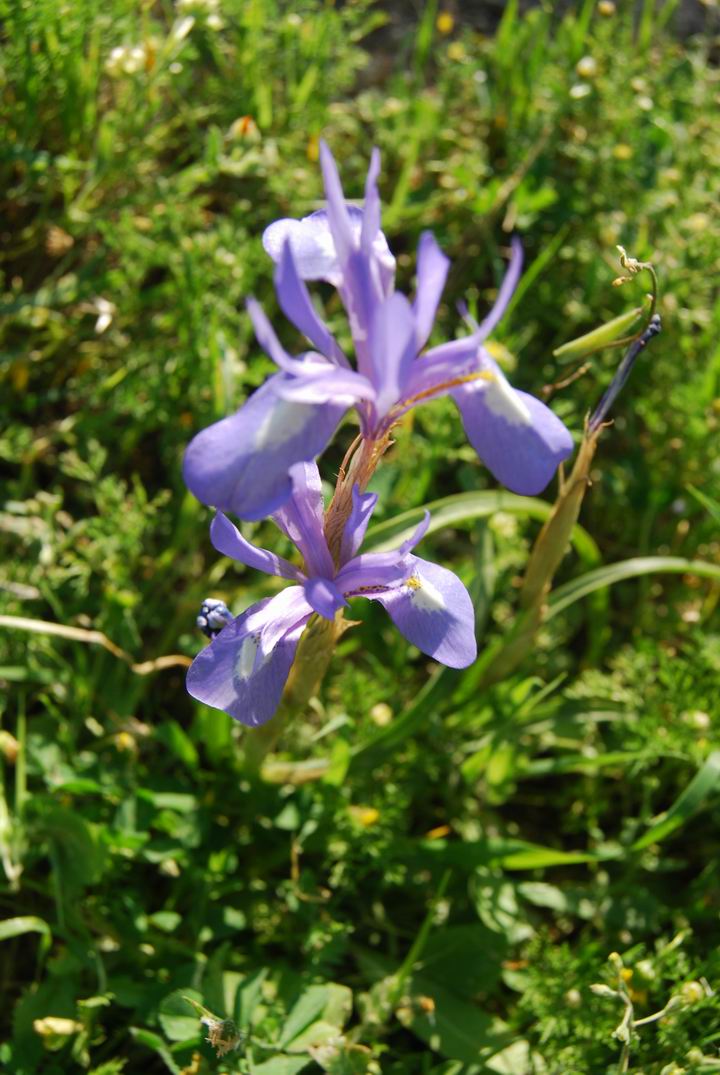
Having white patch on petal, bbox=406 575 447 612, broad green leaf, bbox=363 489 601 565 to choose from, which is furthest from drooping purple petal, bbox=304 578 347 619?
broad green leaf, bbox=363 489 601 565

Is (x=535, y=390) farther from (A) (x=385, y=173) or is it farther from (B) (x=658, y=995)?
(B) (x=658, y=995)

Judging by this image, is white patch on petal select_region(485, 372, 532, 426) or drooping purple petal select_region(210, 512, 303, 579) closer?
white patch on petal select_region(485, 372, 532, 426)

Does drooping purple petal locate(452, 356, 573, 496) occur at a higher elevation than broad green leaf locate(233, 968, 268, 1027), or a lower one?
higher

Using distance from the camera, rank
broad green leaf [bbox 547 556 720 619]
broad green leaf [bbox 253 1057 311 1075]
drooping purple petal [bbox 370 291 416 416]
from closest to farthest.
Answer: drooping purple petal [bbox 370 291 416 416] < broad green leaf [bbox 253 1057 311 1075] < broad green leaf [bbox 547 556 720 619]

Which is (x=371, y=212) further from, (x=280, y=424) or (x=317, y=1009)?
(x=317, y=1009)

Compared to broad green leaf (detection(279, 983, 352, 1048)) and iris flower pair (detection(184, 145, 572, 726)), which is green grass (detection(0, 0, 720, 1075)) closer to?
broad green leaf (detection(279, 983, 352, 1048))

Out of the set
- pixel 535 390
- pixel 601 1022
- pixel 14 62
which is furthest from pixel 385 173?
pixel 601 1022

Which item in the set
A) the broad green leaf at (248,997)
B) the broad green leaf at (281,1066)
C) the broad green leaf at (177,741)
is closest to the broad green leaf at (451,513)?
the broad green leaf at (177,741)
